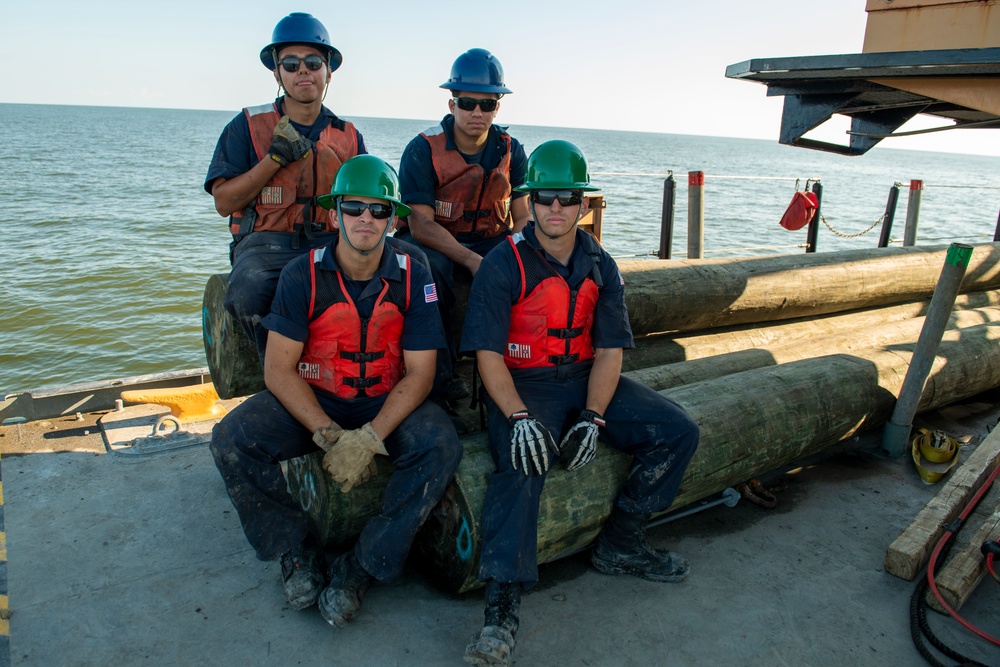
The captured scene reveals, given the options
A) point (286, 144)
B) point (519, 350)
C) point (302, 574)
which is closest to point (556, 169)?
point (519, 350)

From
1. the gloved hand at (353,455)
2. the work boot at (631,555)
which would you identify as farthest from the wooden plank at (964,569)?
the gloved hand at (353,455)

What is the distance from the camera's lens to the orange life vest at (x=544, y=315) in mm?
3887

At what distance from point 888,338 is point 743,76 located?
3.05m

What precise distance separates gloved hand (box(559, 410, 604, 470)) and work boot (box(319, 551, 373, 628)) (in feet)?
3.91

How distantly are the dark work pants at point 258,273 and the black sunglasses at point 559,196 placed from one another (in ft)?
2.48

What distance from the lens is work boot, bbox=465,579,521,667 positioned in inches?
123

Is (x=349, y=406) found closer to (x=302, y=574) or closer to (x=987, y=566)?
(x=302, y=574)

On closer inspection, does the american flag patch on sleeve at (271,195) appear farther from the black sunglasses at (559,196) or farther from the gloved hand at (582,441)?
the gloved hand at (582,441)

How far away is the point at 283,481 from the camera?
367 centimetres

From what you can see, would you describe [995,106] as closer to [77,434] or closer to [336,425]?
[336,425]

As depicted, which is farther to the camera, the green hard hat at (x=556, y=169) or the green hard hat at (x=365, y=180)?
the green hard hat at (x=556, y=169)

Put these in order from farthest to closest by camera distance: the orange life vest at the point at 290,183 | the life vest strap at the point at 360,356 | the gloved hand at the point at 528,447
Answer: the orange life vest at the point at 290,183, the life vest strap at the point at 360,356, the gloved hand at the point at 528,447

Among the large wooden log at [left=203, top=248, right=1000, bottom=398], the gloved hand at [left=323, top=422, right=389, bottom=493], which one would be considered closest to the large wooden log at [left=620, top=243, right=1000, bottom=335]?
the large wooden log at [left=203, top=248, right=1000, bottom=398]

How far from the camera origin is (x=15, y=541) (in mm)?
4113
